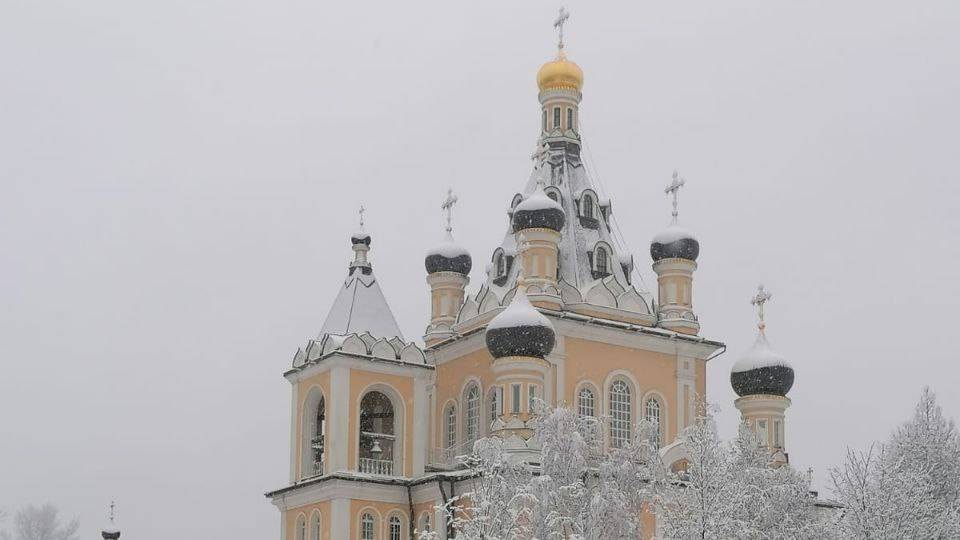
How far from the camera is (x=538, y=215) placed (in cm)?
2614

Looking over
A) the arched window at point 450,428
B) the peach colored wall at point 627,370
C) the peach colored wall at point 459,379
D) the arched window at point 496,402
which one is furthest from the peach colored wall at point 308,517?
the peach colored wall at point 627,370

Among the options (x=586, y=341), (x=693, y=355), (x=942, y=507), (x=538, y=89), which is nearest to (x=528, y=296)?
(x=586, y=341)

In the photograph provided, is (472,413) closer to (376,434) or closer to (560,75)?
(376,434)

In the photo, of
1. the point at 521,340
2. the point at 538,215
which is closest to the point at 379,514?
the point at 521,340

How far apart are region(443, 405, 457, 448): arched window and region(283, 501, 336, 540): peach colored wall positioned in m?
2.86

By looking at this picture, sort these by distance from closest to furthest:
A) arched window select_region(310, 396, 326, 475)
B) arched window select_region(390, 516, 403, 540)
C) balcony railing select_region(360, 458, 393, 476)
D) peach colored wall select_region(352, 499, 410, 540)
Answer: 1. peach colored wall select_region(352, 499, 410, 540)
2. arched window select_region(390, 516, 403, 540)
3. balcony railing select_region(360, 458, 393, 476)
4. arched window select_region(310, 396, 326, 475)

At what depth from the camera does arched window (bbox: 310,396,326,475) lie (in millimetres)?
26688

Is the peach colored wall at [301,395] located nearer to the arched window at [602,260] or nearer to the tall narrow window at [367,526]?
the tall narrow window at [367,526]

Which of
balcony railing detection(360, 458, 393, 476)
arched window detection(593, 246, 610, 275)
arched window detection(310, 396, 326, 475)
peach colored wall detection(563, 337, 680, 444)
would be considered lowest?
balcony railing detection(360, 458, 393, 476)

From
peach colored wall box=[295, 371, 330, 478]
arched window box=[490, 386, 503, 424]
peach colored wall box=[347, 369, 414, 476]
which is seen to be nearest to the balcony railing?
peach colored wall box=[347, 369, 414, 476]

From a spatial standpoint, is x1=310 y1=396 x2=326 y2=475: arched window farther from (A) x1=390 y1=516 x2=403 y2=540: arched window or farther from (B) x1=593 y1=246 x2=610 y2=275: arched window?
(B) x1=593 y1=246 x2=610 y2=275: arched window

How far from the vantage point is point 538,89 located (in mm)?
29703

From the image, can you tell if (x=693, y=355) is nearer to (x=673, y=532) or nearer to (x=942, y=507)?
(x=942, y=507)

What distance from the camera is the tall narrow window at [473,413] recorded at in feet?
86.7
